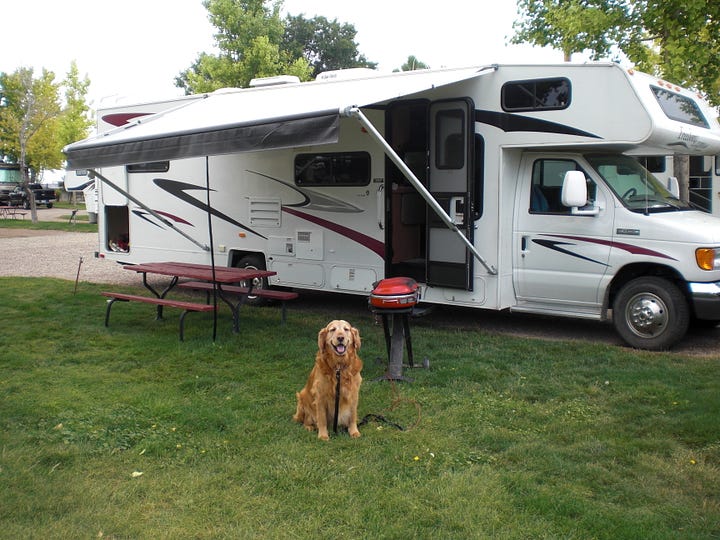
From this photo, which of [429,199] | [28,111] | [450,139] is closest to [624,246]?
[429,199]

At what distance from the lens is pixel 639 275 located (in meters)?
7.83

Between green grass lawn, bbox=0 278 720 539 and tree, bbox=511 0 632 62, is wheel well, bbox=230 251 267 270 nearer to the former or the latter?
green grass lawn, bbox=0 278 720 539

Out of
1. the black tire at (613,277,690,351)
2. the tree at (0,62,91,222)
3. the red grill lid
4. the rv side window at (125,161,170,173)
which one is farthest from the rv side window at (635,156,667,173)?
the tree at (0,62,91,222)

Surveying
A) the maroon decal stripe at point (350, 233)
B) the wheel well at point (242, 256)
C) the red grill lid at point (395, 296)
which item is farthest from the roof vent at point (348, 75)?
the red grill lid at point (395, 296)

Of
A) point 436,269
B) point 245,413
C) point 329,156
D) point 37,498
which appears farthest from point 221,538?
point 329,156

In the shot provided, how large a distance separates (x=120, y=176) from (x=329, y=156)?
4.14m

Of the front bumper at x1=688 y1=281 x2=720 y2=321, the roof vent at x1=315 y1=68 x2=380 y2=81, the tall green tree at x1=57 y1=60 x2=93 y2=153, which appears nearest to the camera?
the front bumper at x1=688 y1=281 x2=720 y2=321

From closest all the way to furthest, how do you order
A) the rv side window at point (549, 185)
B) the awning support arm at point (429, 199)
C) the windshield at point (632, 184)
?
the awning support arm at point (429, 199), the windshield at point (632, 184), the rv side window at point (549, 185)

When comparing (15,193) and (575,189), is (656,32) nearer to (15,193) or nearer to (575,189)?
(575,189)

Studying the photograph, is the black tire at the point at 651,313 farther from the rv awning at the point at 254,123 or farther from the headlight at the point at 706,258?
the rv awning at the point at 254,123

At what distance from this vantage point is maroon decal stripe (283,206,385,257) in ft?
29.9

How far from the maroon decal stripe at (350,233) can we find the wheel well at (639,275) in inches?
105

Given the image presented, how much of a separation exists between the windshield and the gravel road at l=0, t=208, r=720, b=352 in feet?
4.94

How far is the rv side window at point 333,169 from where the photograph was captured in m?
9.25
